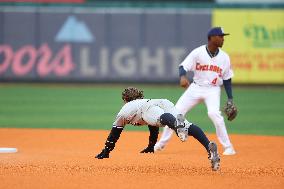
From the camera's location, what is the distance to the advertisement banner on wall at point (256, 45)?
73.2 ft

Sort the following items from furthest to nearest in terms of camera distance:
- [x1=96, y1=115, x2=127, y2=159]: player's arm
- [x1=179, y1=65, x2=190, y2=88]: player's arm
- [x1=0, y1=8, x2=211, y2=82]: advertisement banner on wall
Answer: [x1=0, y1=8, x2=211, y2=82]: advertisement banner on wall < [x1=179, y1=65, x2=190, y2=88]: player's arm < [x1=96, y1=115, x2=127, y2=159]: player's arm

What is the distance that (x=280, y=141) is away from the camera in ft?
37.1

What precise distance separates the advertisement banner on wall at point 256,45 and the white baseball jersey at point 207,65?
12540mm

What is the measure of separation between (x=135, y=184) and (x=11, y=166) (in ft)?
5.65

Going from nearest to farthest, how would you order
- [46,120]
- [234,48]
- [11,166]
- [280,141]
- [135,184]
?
[135,184] → [11,166] → [280,141] → [46,120] → [234,48]

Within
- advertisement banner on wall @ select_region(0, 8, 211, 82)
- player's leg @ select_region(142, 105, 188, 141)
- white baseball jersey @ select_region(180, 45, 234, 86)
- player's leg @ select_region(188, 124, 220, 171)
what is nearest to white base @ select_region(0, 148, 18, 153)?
player's leg @ select_region(142, 105, 188, 141)

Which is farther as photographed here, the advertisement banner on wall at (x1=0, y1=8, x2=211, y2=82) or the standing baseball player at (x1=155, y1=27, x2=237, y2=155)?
the advertisement banner on wall at (x1=0, y1=8, x2=211, y2=82)

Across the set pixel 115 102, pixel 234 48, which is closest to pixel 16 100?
pixel 115 102

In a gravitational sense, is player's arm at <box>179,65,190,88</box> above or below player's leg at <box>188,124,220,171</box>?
above

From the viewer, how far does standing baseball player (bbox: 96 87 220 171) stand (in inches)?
306

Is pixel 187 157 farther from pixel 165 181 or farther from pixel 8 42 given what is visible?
pixel 8 42

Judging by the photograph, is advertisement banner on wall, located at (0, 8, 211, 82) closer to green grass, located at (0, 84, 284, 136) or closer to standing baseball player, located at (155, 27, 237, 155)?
green grass, located at (0, 84, 284, 136)

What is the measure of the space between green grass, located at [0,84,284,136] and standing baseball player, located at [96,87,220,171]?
176 inches

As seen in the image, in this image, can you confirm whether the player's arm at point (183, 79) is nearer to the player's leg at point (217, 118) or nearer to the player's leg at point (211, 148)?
the player's leg at point (217, 118)
